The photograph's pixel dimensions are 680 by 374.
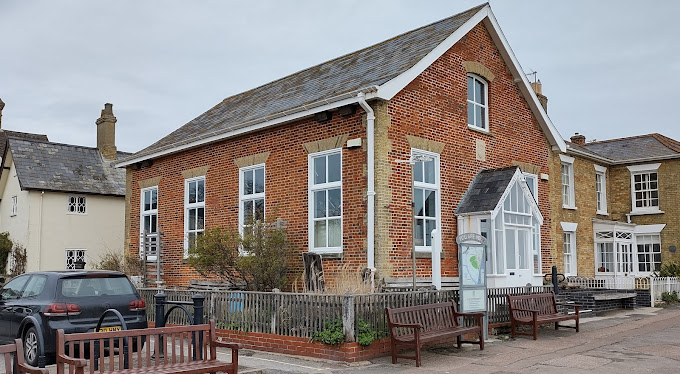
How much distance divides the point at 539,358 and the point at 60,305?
759cm

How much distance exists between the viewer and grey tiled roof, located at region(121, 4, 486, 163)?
50.1 feet

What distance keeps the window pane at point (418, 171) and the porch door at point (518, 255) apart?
97.6 inches

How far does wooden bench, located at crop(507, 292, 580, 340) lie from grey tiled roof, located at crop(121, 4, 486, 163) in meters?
5.39

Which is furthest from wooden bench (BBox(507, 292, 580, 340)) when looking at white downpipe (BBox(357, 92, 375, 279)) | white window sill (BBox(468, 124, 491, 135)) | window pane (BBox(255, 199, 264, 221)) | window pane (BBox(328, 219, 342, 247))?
window pane (BBox(255, 199, 264, 221))

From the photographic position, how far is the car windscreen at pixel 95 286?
33.7 ft

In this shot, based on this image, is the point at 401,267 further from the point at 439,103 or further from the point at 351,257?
the point at 439,103

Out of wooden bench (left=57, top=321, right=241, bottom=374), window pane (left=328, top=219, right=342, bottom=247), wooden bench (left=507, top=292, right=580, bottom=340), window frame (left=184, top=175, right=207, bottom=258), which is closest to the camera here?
wooden bench (left=57, top=321, right=241, bottom=374)

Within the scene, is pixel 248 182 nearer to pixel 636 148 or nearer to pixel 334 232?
pixel 334 232

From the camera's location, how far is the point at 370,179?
13781 mm

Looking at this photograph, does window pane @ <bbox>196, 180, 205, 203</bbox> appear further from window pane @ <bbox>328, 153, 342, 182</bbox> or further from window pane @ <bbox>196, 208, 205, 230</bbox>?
window pane @ <bbox>328, 153, 342, 182</bbox>

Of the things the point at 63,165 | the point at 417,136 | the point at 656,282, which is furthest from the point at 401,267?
the point at 63,165

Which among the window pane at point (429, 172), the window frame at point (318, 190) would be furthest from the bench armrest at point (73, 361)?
the window pane at point (429, 172)

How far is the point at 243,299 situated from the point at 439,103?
263 inches

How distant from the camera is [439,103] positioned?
51.5ft
